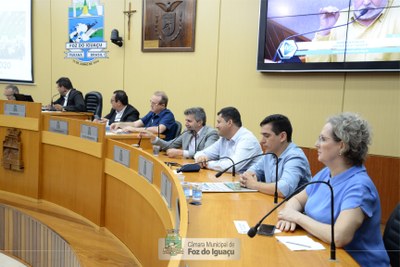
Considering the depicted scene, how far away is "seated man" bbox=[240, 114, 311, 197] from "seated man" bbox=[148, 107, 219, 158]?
0.91 metres

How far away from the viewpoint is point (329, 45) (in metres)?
3.62

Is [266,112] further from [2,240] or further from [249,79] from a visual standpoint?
[2,240]

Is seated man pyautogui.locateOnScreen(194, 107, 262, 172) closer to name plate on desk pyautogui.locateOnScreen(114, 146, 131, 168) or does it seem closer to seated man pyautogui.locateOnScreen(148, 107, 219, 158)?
seated man pyautogui.locateOnScreen(148, 107, 219, 158)

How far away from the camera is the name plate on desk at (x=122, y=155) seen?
2.28m

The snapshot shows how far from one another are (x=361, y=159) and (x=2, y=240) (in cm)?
279

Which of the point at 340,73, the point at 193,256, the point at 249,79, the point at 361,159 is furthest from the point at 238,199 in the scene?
the point at 249,79

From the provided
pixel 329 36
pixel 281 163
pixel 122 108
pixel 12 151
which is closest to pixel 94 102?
pixel 122 108

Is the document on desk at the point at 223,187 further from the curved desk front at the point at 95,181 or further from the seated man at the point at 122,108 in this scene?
the seated man at the point at 122,108

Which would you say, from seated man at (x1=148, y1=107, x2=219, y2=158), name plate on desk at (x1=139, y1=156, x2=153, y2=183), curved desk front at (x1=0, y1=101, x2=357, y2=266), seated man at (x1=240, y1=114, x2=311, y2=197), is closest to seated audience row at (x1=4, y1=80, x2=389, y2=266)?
seated man at (x1=240, y1=114, x2=311, y2=197)

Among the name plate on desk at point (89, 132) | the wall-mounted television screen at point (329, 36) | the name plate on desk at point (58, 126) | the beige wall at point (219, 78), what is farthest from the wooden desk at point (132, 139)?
the wall-mounted television screen at point (329, 36)

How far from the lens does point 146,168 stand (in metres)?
1.96

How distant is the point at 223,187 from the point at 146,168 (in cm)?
47

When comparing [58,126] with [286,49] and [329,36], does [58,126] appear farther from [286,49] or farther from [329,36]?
[329,36]

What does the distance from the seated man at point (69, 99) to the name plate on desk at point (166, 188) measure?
3548mm
